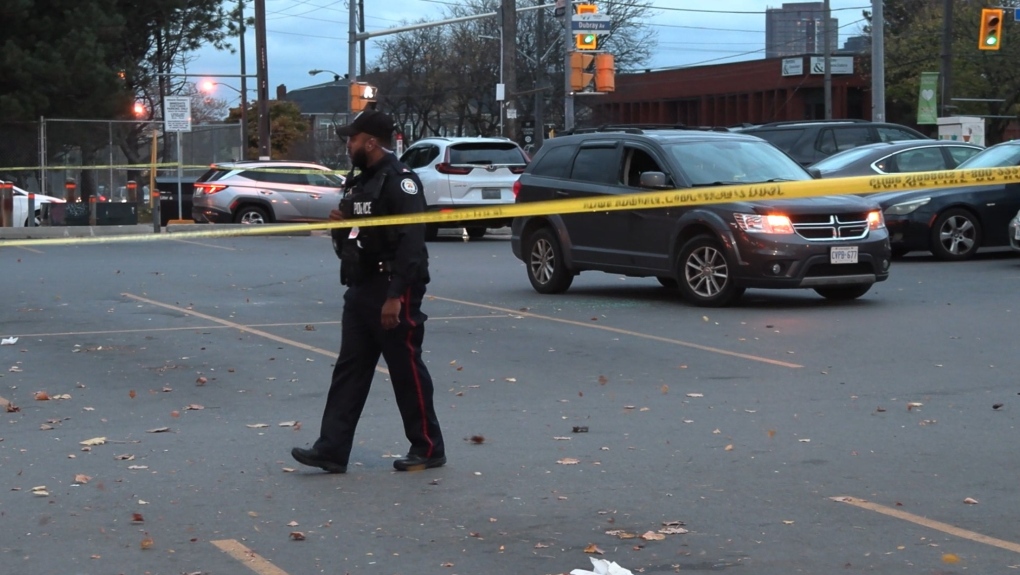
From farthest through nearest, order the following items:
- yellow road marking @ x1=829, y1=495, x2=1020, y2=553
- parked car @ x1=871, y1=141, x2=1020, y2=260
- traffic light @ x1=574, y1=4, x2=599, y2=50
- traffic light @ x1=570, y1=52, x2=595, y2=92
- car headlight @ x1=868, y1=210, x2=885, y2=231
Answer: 1. traffic light @ x1=574, y1=4, x2=599, y2=50
2. traffic light @ x1=570, y1=52, x2=595, y2=92
3. parked car @ x1=871, y1=141, x2=1020, y2=260
4. car headlight @ x1=868, y1=210, x2=885, y2=231
5. yellow road marking @ x1=829, y1=495, x2=1020, y2=553

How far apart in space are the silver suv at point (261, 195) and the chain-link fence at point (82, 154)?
6519 mm

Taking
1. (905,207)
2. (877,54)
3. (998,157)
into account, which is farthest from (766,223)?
(877,54)

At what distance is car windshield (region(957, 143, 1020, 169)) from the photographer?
18.3m

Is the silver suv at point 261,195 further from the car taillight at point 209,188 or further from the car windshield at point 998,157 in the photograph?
the car windshield at point 998,157

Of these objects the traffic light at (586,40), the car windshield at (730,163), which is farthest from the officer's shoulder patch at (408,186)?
the traffic light at (586,40)

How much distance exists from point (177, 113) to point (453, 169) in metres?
9.15

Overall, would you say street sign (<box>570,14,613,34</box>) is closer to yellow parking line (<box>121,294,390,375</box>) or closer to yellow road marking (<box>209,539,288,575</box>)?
yellow parking line (<box>121,294,390,375</box>)

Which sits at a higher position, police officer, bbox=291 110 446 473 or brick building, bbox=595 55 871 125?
brick building, bbox=595 55 871 125

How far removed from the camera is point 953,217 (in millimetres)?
18062

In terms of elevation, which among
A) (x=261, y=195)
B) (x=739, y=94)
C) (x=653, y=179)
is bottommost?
(x=261, y=195)

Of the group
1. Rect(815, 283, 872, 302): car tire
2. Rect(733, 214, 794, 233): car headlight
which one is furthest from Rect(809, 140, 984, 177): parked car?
Rect(733, 214, 794, 233): car headlight

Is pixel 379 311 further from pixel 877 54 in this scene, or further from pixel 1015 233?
pixel 877 54

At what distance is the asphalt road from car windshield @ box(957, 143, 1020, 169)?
14.8ft

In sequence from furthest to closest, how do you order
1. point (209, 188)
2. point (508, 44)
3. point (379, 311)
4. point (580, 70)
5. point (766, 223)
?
point (508, 44), point (580, 70), point (209, 188), point (766, 223), point (379, 311)
